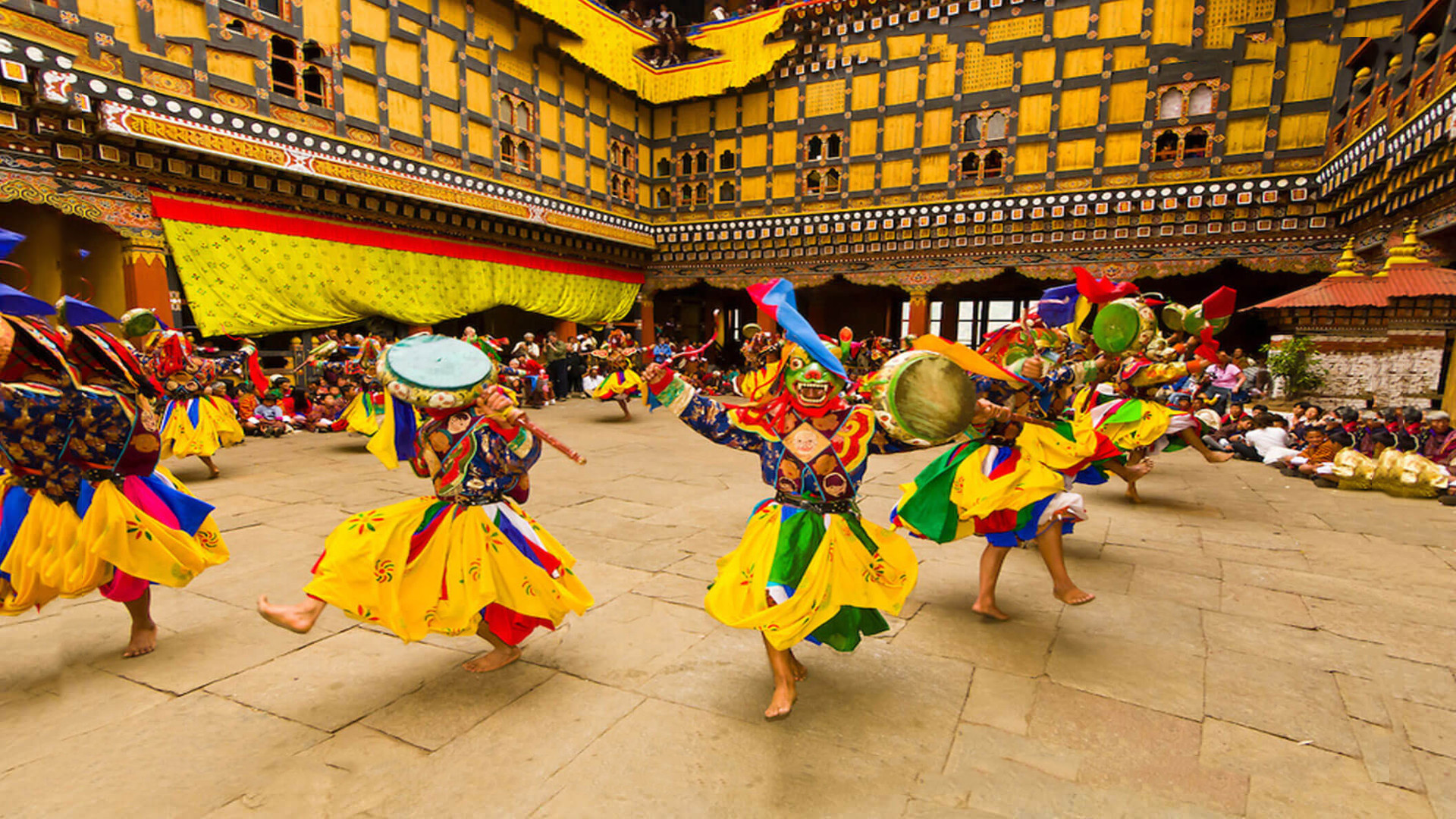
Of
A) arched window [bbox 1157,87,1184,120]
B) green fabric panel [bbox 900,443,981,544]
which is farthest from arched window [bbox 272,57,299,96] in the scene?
arched window [bbox 1157,87,1184,120]

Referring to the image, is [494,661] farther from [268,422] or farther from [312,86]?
[312,86]

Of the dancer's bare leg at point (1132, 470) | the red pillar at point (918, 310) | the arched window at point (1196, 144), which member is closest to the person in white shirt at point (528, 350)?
the red pillar at point (918, 310)

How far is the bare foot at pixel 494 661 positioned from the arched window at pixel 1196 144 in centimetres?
1648

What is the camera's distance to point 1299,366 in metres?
8.98

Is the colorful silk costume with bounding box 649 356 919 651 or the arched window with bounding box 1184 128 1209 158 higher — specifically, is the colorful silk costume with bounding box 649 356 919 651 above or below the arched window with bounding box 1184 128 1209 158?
below

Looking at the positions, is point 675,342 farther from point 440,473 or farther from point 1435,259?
point 440,473

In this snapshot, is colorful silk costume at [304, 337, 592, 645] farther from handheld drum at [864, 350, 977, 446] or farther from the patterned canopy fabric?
the patterned canopy fabric

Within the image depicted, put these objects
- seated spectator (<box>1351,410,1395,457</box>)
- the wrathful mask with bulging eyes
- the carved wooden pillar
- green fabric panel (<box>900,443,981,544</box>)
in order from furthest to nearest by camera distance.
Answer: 1. the carved wooden pillar
2. seated spectator (<box>1351,410,1395,457</box>)
3. green fabric panel (<box>900,443,981,544</box>)
4. the wrathful mask with bulging eyes

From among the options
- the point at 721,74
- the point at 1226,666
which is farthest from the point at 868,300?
the point at 1226,666

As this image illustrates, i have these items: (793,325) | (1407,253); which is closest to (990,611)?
(793,325)

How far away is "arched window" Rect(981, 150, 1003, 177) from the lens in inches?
596

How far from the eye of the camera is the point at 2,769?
209cm

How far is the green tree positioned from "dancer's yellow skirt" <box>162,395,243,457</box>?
13.1 metres

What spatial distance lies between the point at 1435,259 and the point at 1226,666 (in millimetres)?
10125
